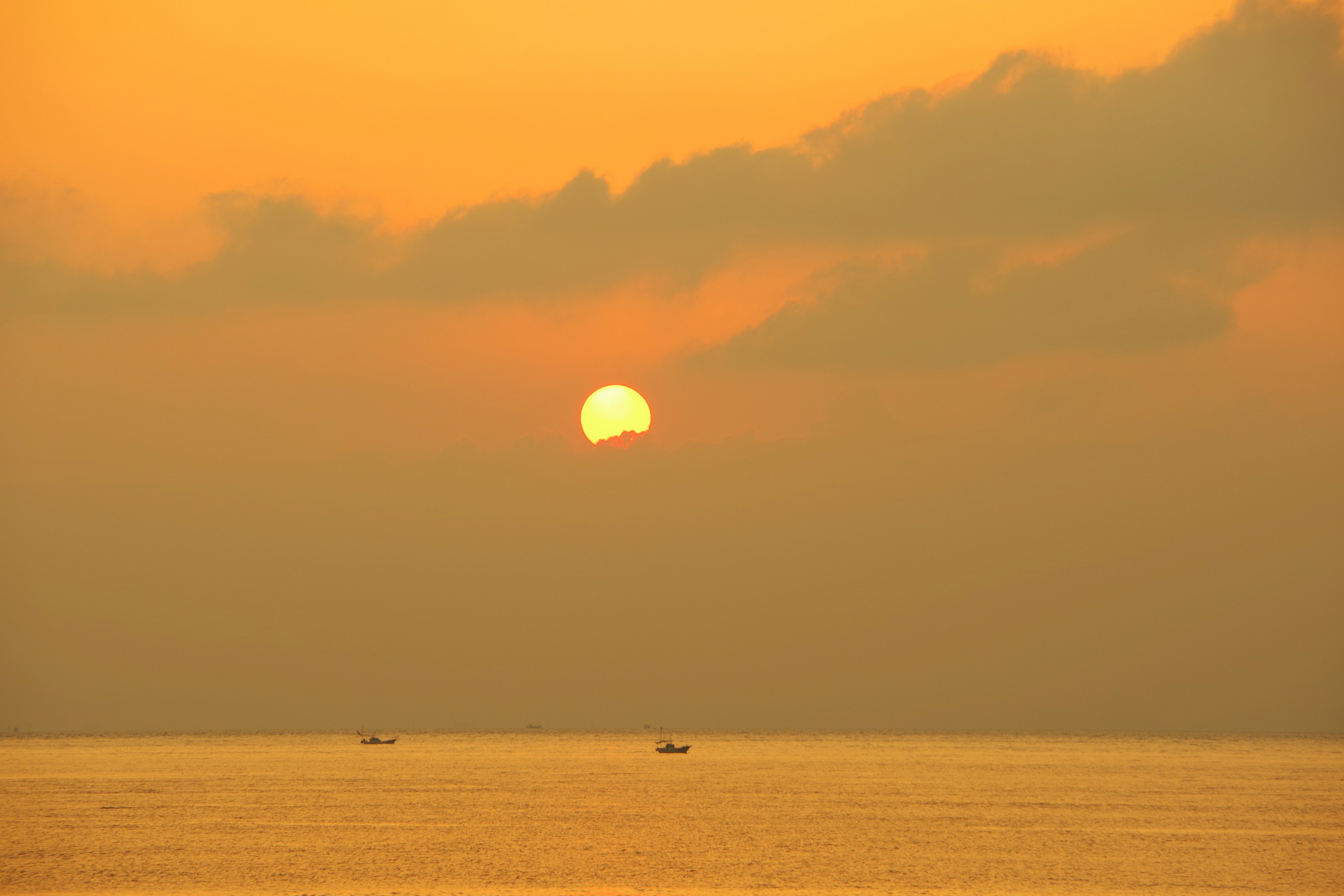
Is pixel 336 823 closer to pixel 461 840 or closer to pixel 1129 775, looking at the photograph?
pixel 461 840

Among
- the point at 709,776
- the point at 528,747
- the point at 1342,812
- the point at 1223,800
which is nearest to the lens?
the point at 1342,812

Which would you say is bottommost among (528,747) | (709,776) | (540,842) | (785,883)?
(785,883)

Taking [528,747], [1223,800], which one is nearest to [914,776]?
[1223,800]

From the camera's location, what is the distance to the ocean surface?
39.8 metres

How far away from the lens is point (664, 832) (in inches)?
2137

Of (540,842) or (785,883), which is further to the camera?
(540,842)

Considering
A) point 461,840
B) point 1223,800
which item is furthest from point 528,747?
point 461,840

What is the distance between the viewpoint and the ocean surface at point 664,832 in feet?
131

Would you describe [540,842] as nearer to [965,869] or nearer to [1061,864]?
[965,869]

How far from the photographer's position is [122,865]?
4259 cm

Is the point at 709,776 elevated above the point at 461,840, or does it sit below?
above

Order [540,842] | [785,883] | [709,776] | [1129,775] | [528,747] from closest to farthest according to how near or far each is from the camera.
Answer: [785,883]
[540,842]
[709,776]
[1129,775]
[528,747]

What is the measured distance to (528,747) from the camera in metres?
199

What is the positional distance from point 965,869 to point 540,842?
1749cm
